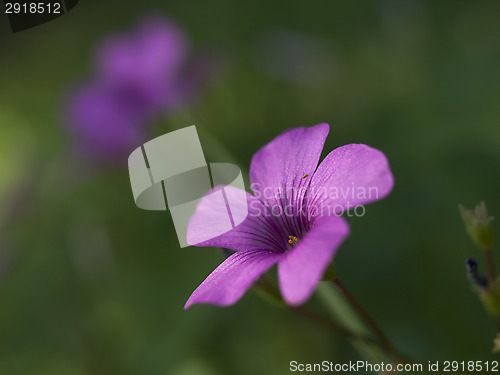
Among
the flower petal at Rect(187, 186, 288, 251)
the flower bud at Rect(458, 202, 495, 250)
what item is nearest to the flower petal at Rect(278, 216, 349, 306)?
the flower petal at Rect(187, 186, 288, 251)

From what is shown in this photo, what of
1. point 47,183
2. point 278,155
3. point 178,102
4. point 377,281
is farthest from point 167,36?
point 278,155

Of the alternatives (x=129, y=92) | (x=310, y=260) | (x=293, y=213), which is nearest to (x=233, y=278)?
(x=310, y=260)

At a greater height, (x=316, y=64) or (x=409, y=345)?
(x=316, y=64)

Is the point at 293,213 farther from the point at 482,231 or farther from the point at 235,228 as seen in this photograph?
the point at 482,231

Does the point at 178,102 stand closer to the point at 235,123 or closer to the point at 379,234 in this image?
the point at 235,123

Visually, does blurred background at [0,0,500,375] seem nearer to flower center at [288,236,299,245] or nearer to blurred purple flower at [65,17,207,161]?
blurred purple flower at [65,17,207,161]

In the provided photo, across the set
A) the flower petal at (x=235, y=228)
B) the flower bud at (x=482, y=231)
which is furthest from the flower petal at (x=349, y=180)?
the flower bud at (x=482, y=231)

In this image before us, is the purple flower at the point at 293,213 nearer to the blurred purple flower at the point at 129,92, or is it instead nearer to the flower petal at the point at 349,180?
the flower petal at the point at 349,180
